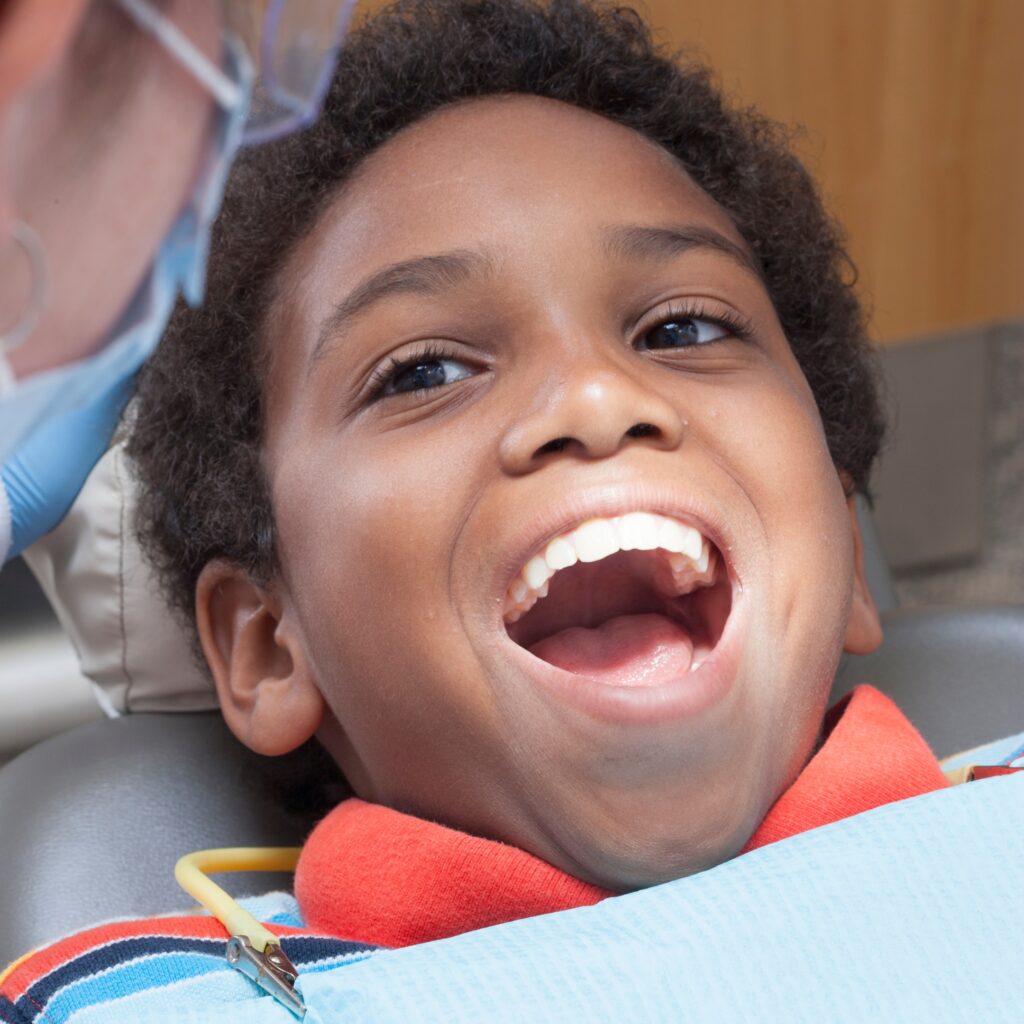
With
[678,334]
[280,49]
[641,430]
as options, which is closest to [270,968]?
[641,430]

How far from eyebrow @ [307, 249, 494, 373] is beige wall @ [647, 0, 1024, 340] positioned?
1.20 m

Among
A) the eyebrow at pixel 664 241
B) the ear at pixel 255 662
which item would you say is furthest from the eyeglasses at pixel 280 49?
the ear at pixel 255 662

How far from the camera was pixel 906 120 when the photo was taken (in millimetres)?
2266

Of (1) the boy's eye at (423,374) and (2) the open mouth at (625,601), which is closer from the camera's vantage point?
(2) the open mouth at (625,601)

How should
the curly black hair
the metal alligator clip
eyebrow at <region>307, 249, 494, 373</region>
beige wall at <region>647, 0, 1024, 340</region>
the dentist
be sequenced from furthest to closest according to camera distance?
beige wall at <region>647, 0, 1024, 340</region>
the curly black hair
eyebrow at <region>307, 249, 494, 373</region>
the metal alligator clip
the dentist

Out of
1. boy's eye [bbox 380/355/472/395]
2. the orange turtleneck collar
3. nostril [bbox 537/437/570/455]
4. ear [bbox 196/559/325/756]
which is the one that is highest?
boy's eye [bbox 380/355/472/395]

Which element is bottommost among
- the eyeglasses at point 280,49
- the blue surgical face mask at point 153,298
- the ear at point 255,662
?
the ear at point 255,662

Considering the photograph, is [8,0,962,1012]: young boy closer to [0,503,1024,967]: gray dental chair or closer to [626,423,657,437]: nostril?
[626,423,657,437]: nostril

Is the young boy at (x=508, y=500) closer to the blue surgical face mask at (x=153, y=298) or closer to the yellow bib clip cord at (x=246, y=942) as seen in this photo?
the yellow bib clip cord at (x=246, y=942)

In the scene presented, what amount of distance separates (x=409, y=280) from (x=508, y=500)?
18 cm

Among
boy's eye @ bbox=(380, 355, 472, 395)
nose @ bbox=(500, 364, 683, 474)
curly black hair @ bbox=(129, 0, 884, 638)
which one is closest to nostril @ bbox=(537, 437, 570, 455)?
nose @ bbox=(500, 364, 683, 474)

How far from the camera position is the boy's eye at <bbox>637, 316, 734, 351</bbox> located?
98cm

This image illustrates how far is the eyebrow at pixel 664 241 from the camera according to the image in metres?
0.94

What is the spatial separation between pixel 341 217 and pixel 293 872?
0.53 meters
